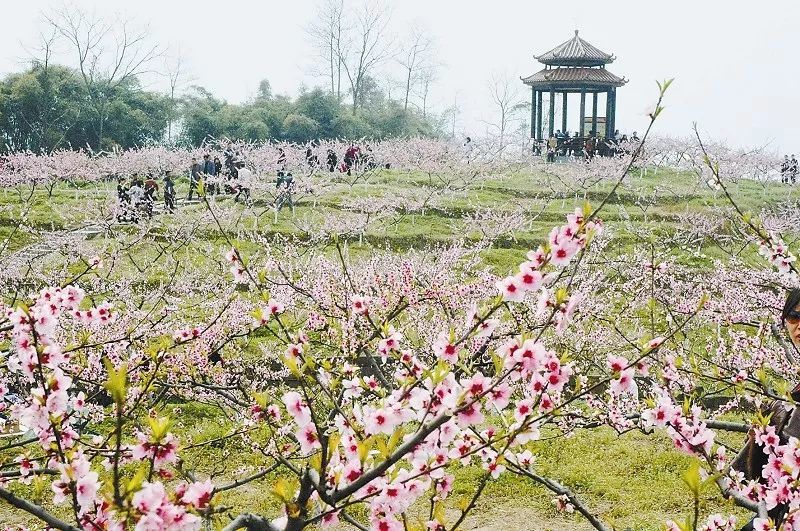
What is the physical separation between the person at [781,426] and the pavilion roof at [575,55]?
3636 centimetres

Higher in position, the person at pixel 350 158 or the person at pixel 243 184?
the person at pixel 350 158

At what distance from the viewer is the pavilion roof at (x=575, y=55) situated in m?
38.2

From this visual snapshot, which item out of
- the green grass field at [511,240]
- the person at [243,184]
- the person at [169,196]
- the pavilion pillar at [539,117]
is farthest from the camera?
the pavilion pillar at [539,117]

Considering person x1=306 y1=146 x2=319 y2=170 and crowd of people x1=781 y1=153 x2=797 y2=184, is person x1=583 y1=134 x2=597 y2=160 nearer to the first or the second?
crowd of people x1=781 y1=153 x2=797 y2=184

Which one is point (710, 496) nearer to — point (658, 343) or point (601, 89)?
point (658, 343)

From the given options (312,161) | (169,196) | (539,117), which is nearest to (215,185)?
(169,196)

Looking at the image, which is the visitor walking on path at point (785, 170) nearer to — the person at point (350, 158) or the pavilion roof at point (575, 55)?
the pavilion roof at point (575, 55)

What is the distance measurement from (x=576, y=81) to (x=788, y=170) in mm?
11860

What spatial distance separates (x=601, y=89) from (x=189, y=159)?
20278mm

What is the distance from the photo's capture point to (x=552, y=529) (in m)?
7.94

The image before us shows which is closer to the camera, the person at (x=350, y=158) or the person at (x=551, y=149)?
the person at (x=350, y=158)

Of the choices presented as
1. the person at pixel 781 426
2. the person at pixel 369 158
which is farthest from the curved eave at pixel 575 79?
the person at pixel 781 426

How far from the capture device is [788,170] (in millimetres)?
38906

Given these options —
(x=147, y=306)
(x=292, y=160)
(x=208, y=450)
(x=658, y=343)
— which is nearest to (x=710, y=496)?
(x=208, y=450)
